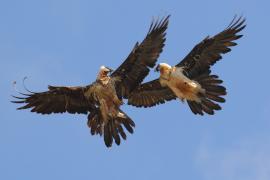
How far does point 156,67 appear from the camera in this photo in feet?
92.2

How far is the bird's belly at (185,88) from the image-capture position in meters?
27.6

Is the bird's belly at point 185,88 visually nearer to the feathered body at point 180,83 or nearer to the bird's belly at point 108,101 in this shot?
the feathered body at point 180,83

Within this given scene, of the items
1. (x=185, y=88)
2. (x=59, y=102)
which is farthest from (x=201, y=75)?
(x=59, y=102)

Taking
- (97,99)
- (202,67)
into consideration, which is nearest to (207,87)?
(202,67)

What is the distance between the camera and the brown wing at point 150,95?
29031 mm

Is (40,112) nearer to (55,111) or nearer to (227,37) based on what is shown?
(55,111)

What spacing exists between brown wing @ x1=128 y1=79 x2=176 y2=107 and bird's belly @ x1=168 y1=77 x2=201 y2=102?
39.5 inches

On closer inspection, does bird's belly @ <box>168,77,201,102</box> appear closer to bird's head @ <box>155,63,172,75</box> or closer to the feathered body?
the feathered body

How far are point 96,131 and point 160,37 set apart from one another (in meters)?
2.25

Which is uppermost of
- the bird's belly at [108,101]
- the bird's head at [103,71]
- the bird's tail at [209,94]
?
the bird's head at [103,71]

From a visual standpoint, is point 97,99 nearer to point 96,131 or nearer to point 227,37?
point 96,131

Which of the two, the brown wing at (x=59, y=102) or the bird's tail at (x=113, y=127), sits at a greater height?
the brown wing at (x=59, y=102)

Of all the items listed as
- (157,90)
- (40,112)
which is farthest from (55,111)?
(157,90)

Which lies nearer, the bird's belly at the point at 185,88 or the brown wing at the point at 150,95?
the bird's belly at the point at 185,88
